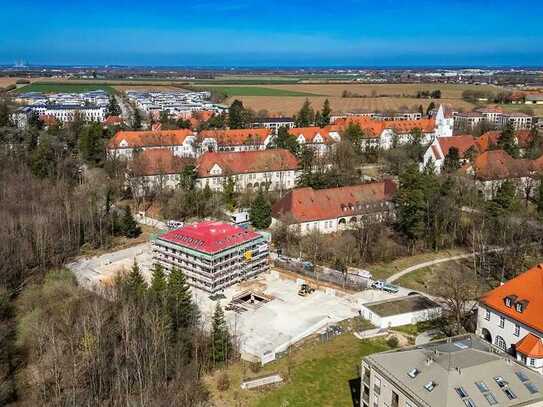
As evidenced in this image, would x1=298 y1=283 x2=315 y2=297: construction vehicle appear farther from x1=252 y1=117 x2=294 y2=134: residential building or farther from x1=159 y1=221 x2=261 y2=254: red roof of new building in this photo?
x1=252 y1=117 x2=294 y2=134: residential building

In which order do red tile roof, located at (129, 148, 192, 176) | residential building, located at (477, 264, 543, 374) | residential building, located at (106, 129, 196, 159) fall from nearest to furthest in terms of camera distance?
residential building, located at (477, 264, 543, 374)
red tile roof, located at (129, 148, 192, 176)
residential building, located at (106, 129, 196, 159)

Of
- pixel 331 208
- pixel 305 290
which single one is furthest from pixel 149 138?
pixel 305 290

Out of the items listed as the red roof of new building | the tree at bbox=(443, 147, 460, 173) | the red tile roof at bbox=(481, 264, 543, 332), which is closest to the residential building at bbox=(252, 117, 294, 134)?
the tree at bbox=(443, 147, 460, 173)

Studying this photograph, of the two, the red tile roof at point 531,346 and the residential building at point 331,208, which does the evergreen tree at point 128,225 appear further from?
the red tile roof at point 531,346

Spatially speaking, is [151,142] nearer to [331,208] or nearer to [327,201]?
[327,201]

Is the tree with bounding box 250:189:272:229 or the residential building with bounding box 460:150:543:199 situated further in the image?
the residential building with bounding box 460:150:543:199

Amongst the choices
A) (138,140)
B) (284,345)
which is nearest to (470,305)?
(284,345)
